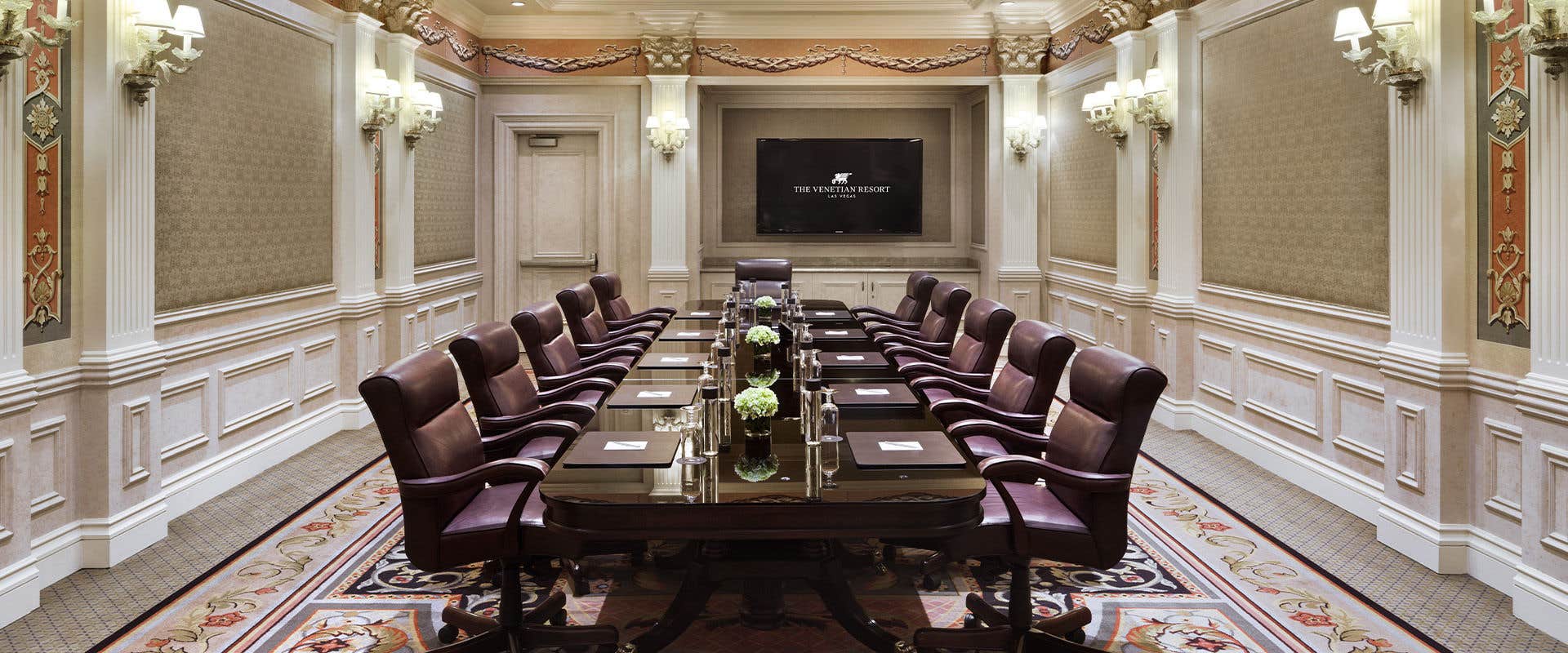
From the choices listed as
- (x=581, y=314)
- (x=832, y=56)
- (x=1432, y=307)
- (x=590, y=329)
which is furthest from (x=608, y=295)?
(x=1432, y=307)

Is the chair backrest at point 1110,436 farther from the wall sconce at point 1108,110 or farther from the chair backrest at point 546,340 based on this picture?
the wall sconce at point 1108,110

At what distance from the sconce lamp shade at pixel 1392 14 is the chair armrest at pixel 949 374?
2076 mm

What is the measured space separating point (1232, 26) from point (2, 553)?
609 cm

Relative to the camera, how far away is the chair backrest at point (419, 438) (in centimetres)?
281

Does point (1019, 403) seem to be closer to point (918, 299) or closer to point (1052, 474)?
point (1052, 474)

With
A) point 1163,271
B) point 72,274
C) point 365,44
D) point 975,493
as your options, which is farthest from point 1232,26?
point 72,274

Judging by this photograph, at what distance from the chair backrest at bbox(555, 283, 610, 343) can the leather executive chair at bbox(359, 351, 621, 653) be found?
2.78 m

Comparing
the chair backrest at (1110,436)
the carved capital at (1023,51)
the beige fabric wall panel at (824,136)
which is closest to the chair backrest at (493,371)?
the chair backrest at (1110,436)

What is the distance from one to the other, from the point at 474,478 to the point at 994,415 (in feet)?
6.24

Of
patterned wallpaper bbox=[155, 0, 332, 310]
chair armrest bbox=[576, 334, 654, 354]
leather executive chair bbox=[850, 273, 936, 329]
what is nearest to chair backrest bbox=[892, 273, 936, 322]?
leather executive chair bbox=[850, 273, 936, 329]

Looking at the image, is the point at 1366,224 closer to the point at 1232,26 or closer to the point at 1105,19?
the point at 1232,26

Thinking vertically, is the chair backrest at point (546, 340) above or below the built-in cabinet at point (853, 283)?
below

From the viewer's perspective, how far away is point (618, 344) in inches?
238

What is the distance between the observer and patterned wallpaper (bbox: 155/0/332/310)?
15.7 ft
